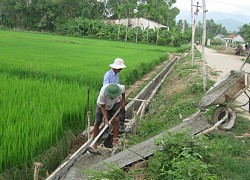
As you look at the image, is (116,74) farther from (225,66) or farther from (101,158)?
(225,66)

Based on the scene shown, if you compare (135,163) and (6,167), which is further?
(135,163)

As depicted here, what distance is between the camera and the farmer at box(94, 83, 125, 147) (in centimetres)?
372

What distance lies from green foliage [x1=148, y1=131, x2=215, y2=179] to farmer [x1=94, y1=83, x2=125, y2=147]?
1.01 meters

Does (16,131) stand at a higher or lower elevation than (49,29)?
lower

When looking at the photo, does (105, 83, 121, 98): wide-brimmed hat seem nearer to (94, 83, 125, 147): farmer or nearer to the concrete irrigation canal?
(94, 83, 125, 147): farmer

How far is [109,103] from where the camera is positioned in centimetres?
409

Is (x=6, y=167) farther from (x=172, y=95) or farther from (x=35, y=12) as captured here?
(x=35, y=12)

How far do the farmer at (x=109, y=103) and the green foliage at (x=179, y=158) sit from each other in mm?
1011

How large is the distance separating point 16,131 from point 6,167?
42cm

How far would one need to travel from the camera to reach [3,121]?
3.24 meters

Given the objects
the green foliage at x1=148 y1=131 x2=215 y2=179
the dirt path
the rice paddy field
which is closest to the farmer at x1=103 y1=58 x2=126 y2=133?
the rice paddy field

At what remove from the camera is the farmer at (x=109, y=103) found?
3.72 metres

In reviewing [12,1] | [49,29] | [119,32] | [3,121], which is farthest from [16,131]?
[12,1]

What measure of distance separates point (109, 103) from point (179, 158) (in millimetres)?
1608
